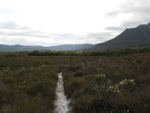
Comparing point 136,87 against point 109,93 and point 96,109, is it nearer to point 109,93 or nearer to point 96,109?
point 109,93

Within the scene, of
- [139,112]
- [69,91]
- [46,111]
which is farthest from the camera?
[69,91]

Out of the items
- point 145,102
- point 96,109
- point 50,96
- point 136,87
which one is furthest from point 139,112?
point 50,96

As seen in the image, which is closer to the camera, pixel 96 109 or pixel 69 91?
pixel 96 109

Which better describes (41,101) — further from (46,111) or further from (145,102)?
(145,102)

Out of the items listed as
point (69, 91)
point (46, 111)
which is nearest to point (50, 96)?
point (69, 91)

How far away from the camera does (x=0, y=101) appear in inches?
475

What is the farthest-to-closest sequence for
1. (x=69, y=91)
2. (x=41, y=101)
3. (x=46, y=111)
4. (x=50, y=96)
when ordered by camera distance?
(x=69, y=91) < (x=50, y=96) < (x=41, y=101) < (x=46, y=111)

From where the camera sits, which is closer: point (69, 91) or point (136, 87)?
point (136, 87)

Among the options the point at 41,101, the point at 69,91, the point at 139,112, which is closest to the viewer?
the point at 139,112

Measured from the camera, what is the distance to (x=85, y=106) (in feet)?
32.7

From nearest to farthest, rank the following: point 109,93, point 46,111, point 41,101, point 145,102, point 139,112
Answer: point 139,112
point 145,102
point 46,111
point 109,93
point 41,101

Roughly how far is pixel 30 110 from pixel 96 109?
2504mm

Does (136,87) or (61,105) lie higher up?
(136,87)

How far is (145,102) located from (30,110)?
4.29 m
